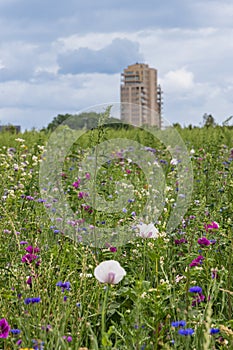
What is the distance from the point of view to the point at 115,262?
78.0 inches

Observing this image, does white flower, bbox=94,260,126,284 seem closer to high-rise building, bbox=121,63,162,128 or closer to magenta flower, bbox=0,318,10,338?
magenta flower, bbox=0,318,10,338

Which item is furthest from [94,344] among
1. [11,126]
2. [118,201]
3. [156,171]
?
[11,126]

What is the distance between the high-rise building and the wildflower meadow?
0.72 m

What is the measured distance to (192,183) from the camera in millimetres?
5207

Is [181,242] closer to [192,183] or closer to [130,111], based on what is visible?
[192,183]

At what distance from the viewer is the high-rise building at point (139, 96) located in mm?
6078

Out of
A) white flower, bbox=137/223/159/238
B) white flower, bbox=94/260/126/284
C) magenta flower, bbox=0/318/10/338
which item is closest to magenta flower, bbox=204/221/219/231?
white flower, bbox=137/223/159/238

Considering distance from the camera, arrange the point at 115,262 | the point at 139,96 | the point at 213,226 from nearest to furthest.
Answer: the point at 115,262 → the point at 213,226 → the point at 139,96

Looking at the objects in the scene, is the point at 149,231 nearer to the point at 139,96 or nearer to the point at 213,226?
the point at 213,226

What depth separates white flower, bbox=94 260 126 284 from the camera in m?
1.99

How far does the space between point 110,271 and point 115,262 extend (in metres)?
0.05

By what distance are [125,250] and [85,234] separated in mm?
385

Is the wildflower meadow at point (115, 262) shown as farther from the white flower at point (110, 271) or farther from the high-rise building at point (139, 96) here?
the high-rise building at point (139, 96)

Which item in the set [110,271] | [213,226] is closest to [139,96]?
[213,226]
